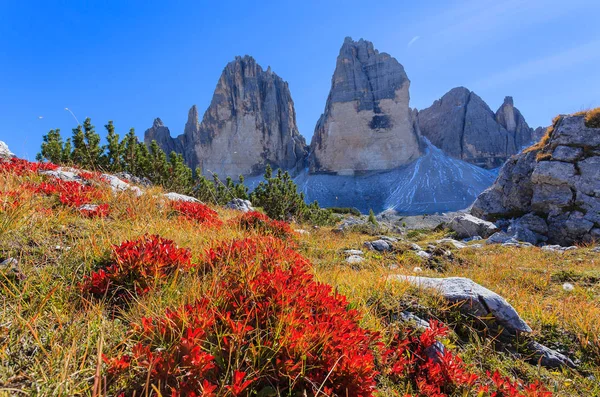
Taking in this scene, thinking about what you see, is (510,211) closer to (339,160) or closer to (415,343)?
(415,343)

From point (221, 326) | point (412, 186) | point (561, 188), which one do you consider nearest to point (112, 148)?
point (221, 326)

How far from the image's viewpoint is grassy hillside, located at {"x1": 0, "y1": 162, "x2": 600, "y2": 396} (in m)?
1.72

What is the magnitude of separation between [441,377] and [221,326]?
1.83 m

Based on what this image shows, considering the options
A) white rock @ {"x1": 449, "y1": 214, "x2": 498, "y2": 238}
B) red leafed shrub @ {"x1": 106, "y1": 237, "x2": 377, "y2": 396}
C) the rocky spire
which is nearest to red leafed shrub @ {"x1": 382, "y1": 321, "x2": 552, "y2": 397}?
red leafed shrub @ {"x1": 106, "y1": 237, "x2": 377, "y2": 396}

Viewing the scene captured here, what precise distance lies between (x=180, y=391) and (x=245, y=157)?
106162 mm

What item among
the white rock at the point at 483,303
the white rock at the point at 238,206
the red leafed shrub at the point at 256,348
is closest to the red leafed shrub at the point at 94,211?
the red leafed shrub at the point at 256,348

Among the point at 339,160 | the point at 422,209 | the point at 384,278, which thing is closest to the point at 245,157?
the point at 339,160

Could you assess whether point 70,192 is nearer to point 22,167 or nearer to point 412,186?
point 22,167

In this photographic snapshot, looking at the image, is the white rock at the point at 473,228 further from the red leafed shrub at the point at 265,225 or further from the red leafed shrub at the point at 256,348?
the red leafed shrub at the point at 256,348

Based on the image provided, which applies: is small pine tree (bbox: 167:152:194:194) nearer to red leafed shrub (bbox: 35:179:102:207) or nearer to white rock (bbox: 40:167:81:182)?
white rock (bbox: 40:167:81:182)

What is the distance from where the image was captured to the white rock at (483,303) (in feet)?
11.1

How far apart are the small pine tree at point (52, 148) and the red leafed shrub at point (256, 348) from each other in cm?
1702

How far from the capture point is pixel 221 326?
79.8 inches

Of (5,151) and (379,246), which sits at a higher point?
(5,151)
